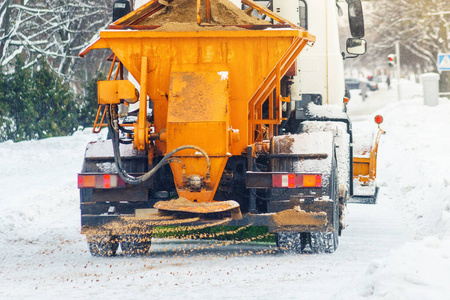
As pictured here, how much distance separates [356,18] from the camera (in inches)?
399

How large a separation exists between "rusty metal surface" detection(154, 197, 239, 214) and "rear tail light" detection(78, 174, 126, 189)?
1.93ft

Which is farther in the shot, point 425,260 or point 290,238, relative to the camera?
point 290,238

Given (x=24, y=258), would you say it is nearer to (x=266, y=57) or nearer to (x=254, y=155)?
(x=254, y=155)

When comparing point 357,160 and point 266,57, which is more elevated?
point 266,57

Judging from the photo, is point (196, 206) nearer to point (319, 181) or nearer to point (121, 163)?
point (121, 163)

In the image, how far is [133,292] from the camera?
641cm

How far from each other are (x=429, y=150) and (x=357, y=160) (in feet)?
30.3

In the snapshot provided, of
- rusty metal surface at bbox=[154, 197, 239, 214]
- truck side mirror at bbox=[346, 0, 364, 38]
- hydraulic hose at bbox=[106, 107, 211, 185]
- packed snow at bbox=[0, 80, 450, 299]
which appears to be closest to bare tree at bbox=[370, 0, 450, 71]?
packed snow at bbox=[0, 80, 450, 299]

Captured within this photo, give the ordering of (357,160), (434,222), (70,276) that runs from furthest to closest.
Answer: (357,160)
(434,222)
(70,276)

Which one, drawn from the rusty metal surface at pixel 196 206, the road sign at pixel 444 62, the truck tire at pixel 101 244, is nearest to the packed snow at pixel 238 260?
the truck tire at pixel 101 244

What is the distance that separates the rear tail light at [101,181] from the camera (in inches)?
324

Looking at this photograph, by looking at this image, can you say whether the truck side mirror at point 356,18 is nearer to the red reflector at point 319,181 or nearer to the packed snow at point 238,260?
the packed snow at point 238,260

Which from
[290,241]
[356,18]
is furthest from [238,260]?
[356,18]


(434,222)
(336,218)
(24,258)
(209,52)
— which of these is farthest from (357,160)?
(24,258)
